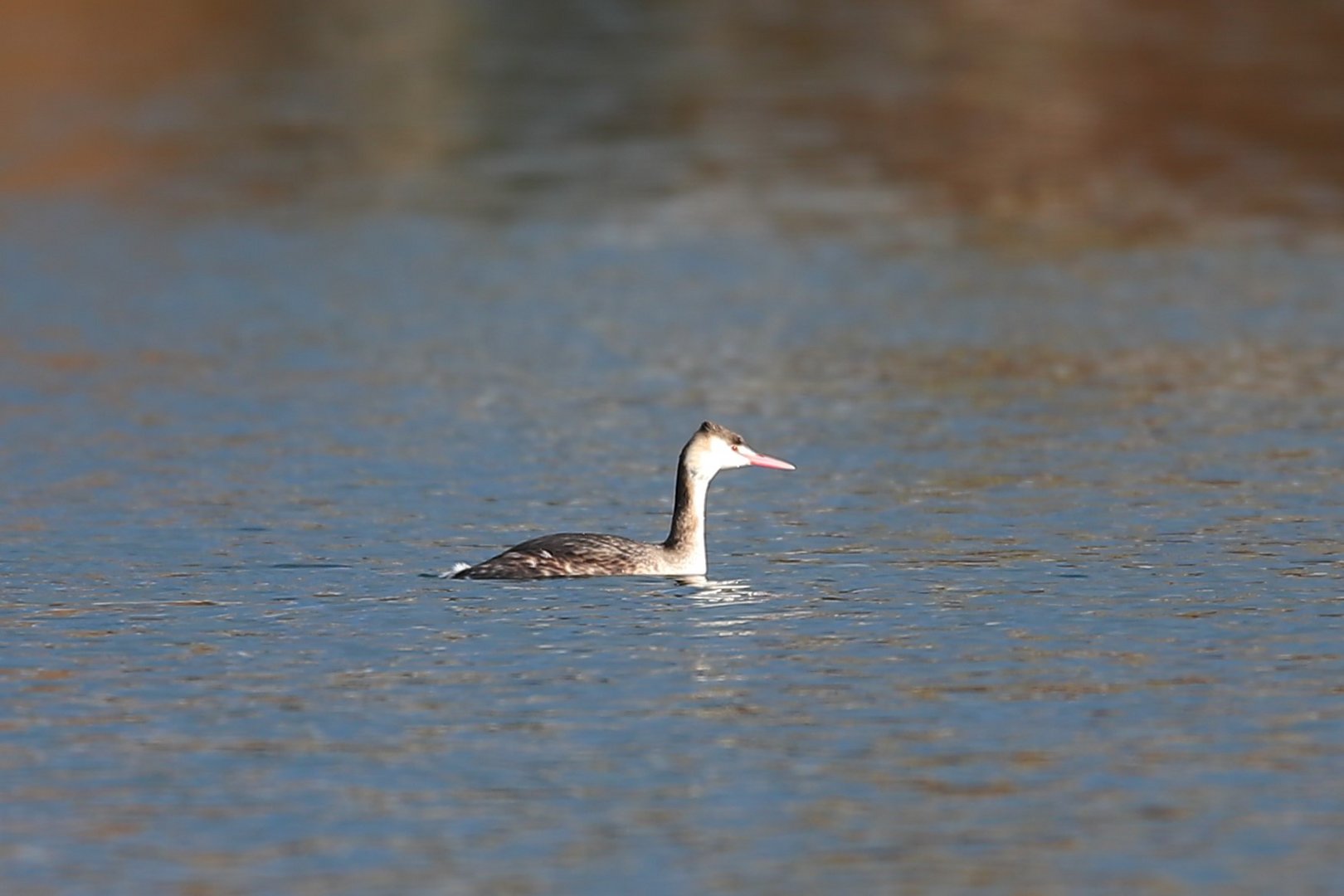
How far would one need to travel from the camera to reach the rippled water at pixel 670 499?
35.9 feet

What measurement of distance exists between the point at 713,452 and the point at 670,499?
2744mm

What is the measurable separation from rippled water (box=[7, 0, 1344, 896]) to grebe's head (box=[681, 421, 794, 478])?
0.67 meters

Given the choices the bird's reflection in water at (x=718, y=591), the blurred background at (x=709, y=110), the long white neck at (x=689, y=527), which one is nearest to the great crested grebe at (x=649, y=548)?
the long white neck at (x=689, y=527)

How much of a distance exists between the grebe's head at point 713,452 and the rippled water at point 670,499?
2.21 feet

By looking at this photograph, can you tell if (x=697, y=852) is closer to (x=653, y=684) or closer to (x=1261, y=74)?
(x=653, y=684)

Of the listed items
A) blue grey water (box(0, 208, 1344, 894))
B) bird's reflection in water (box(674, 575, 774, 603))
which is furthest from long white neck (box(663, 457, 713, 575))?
blue grey water (box(0, 208, 1344, 894))

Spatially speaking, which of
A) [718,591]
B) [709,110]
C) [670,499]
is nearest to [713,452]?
[718,591]

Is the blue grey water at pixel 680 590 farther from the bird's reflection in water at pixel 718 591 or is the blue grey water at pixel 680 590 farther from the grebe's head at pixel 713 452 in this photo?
the grebe's head at pixel 713 452

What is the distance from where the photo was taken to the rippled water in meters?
10.9

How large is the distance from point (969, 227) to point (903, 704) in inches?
939

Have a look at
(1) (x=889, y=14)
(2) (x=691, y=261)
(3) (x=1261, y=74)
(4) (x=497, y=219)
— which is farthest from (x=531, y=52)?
(2) (x=691, y=261)

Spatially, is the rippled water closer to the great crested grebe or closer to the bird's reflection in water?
the bird's reflection in water

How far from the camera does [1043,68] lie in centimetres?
5309

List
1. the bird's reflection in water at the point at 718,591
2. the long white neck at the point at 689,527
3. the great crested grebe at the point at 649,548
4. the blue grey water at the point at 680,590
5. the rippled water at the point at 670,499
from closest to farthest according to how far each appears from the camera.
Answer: the blue grey water at the point at 680,590, the rippled water at the point at 670,499, the bird's reflection in water at the point at 718,591, the great crested grebe at the point at 649,548, the long white neck at the point at 689,527
